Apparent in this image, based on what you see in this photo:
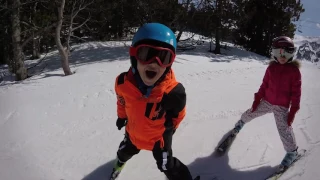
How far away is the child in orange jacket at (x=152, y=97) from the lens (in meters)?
2.12

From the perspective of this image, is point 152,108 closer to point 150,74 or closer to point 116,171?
point 150,74

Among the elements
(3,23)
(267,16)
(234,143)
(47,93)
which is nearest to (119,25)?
(3,23)

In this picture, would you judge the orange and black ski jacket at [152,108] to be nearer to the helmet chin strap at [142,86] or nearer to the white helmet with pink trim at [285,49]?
the helmet chin strap at [142,86]

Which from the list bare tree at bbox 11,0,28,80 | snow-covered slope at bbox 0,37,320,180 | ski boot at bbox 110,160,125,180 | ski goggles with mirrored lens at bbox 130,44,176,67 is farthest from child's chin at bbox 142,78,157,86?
bare tree at bbox 11,0,28,80

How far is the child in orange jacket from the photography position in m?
2.12

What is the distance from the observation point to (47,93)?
6.13 metres

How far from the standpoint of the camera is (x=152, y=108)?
2.31 metres

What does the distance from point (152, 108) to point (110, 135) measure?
1886 mm

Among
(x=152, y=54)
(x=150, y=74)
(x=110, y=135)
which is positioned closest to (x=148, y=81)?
(x=150, y=74)

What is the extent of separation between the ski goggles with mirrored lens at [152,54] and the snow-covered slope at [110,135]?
1511mm

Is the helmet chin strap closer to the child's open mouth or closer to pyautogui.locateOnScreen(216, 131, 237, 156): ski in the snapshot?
the child's open mouth

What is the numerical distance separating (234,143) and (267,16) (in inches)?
567

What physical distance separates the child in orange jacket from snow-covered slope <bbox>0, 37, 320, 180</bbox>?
2.20ft

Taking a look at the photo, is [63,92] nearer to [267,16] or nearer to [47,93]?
[47,93]
